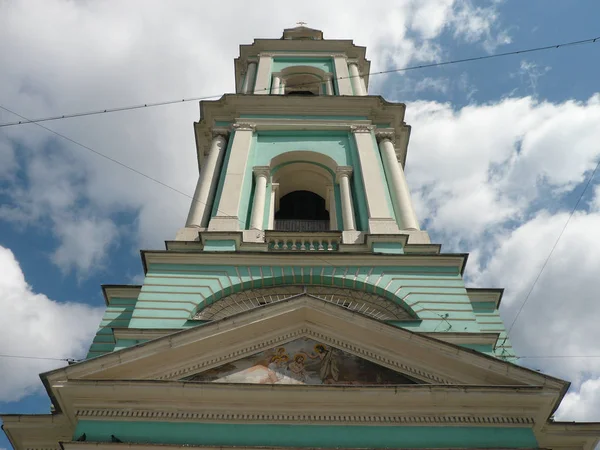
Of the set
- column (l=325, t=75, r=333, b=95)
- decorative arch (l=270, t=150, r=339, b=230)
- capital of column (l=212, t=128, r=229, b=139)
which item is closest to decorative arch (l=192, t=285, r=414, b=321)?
decorative arch (l=270, t=150, r=339, b=230)

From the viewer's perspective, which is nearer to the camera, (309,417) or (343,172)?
(309,417)

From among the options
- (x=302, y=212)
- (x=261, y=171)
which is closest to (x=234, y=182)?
(x=261, y=171)

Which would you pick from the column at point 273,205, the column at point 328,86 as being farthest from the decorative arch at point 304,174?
the column at point 328,86

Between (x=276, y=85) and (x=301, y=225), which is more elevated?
(x=276, y=85)

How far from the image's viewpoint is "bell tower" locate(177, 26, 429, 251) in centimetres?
1464

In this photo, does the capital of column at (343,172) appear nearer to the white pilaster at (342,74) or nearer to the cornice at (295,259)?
the cornice at (295,259)

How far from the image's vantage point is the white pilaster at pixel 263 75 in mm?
21094

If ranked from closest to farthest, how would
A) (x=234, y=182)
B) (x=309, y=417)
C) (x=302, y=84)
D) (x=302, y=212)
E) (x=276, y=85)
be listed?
(x=309, y=417) → (x=234, y=182) → (x=302, y=212) → (x=276, y=85) → (x=302, y=84)

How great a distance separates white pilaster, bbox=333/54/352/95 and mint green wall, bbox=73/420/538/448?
14.7m

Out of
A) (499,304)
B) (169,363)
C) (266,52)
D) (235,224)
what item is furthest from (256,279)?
(266,52)

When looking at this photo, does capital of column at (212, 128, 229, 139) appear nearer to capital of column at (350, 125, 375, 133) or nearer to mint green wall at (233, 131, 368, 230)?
mint green wall at (233, 131, 368, 230)

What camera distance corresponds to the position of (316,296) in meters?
11.7

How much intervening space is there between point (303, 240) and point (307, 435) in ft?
19.6

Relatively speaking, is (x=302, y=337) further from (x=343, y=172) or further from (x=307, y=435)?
(x=343, y=172)
